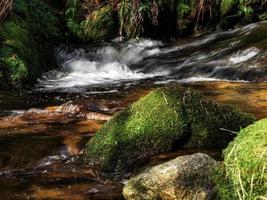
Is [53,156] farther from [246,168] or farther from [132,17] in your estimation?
[132,17]

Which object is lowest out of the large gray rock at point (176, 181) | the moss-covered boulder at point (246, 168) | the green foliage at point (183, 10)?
the large gray rock at point (176, 181)

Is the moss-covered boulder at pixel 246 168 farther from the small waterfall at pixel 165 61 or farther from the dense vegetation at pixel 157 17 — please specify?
the dense vegetation at pixel 157 17

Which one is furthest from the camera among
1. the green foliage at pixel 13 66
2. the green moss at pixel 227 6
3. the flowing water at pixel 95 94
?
the green moss at pixel 227 6

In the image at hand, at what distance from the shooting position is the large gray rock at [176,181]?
3.15 m

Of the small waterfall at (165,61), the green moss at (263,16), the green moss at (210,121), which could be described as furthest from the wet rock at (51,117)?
the green moss at (263,16)

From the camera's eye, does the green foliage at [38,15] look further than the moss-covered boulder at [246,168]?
Yes

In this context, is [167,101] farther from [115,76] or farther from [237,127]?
[115,76]

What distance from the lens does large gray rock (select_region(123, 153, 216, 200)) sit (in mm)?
3148

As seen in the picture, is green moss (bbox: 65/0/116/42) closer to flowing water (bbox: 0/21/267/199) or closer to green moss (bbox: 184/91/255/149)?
flowing water (bbox: 0/21/267/199)

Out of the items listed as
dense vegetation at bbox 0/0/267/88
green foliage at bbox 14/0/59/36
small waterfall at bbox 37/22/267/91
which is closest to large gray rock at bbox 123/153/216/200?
small waterfall at bbox 37/22/267/91

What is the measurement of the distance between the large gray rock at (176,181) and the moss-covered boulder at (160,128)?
818 mm

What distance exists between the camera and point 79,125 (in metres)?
5.45

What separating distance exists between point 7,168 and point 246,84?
16.2ft

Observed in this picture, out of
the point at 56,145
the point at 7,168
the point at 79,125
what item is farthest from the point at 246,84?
the point at 7,168
